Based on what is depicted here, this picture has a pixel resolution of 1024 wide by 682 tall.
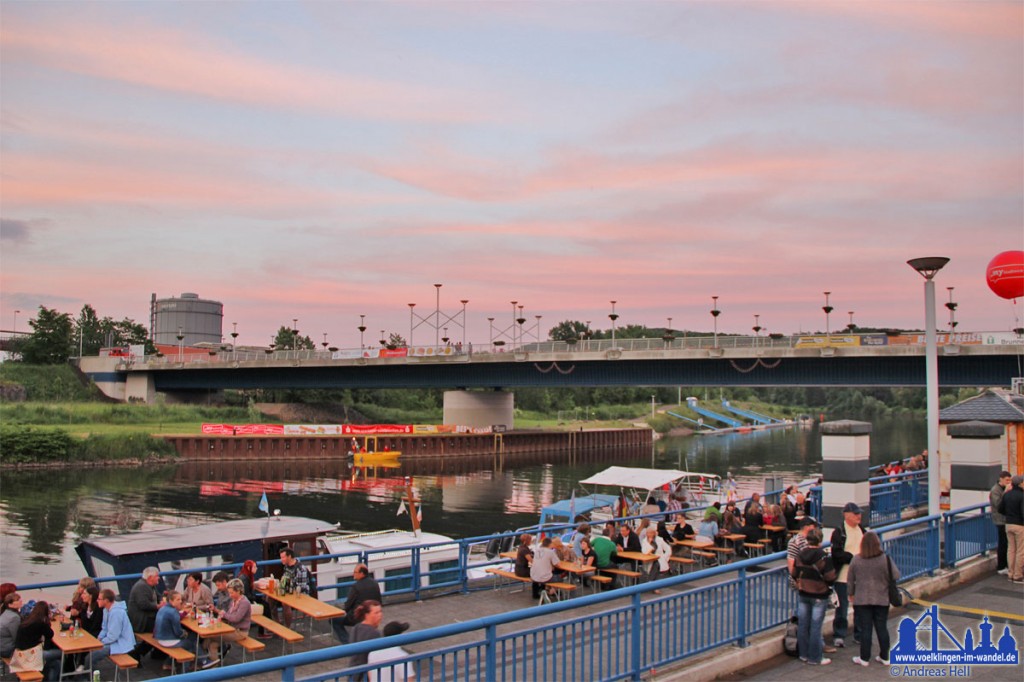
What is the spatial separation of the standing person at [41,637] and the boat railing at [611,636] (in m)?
3.34

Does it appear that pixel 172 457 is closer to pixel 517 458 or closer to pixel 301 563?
pixel 517 458

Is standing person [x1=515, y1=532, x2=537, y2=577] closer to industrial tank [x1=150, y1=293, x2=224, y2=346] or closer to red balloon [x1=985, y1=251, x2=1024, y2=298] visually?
red balloon [x1=985, y1=251, x2=1024, y2=298]

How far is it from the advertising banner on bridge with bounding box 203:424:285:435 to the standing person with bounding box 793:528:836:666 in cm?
7407

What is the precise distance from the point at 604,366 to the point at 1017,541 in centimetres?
5530

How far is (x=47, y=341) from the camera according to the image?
104 metres

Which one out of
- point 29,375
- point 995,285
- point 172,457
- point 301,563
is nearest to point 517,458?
point 172,457

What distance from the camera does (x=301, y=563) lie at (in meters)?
14.9

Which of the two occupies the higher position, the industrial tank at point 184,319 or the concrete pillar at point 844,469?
the industrial tank at point 184,319

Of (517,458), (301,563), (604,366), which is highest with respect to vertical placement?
(604,366)

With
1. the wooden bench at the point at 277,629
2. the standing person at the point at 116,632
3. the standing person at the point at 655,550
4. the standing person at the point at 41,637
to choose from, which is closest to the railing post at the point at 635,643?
the wooden bench at the point at 277,629

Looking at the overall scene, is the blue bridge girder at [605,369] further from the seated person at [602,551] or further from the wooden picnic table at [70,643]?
the wooden picnic table at [70,643]

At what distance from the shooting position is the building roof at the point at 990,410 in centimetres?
2134

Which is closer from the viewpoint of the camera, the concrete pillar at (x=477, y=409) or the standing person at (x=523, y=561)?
the standing person at (x=523, y=561)

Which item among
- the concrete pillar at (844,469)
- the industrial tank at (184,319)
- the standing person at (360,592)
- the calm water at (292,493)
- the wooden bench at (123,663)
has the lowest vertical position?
the calm water at (292,493)
